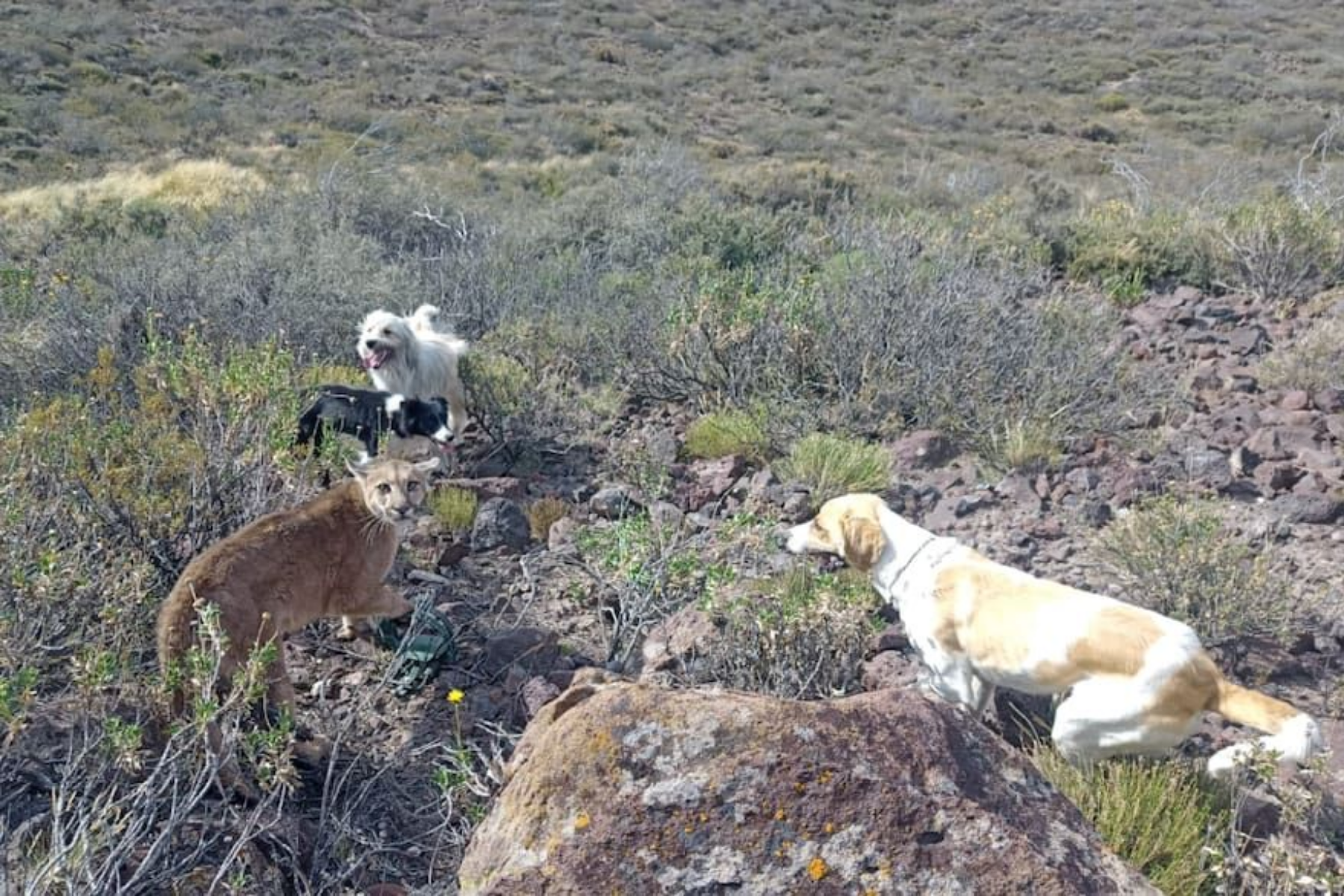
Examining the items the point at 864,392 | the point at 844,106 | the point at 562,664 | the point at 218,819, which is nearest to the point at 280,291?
the point at 864,392

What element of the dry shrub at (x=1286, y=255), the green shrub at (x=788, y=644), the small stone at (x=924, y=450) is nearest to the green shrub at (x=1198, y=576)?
the green shrub at (x=788, y=644)

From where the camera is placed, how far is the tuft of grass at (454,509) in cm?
553

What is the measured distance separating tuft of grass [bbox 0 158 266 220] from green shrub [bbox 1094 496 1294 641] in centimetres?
Answer: 1170

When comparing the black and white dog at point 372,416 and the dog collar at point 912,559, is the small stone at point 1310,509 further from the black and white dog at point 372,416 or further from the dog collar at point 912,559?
the black and white dog at point 372,416

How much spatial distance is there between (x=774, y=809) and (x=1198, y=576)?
3.01 metres

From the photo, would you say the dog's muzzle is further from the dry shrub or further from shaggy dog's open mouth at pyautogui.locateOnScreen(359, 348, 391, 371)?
the dry shrub

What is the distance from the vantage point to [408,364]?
23.0 ft

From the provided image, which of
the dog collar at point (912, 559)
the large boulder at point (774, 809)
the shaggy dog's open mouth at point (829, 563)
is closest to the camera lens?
the large boulder at point (774, 809)

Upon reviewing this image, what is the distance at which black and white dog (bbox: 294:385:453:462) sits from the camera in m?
6.17

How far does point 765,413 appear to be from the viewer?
6723 mm

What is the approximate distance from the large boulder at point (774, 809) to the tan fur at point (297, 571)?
1383mm

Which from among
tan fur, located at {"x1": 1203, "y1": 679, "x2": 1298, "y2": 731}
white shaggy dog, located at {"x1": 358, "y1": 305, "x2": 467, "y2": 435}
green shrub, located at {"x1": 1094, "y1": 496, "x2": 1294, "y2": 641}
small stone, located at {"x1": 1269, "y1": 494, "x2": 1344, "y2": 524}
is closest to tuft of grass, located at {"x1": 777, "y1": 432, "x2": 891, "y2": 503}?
green shrub, located at {"x1": 1094, "y1": 496, "x2": 1294, "y2": 641}

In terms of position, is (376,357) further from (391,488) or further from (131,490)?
(131,490)

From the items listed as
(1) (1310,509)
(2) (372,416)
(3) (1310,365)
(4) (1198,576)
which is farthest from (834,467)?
(3) (1310,365)
